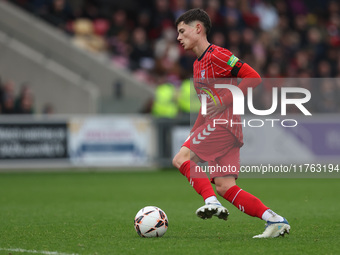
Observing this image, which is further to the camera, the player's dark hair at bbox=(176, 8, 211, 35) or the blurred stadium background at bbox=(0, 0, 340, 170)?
the blurred stadium background at bbox=(0, 0, 340, 170)

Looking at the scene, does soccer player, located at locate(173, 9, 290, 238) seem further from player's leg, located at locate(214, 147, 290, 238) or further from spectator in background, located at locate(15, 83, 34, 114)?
spectator in background, located at locate(15, 83, 34, 114)

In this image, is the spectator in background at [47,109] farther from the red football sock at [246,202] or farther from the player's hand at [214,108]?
the red football sock at [246,202]

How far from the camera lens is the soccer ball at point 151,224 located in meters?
6.76

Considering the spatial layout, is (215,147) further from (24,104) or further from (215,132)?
(24,104)

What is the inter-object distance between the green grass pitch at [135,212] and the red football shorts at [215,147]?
2.25ft

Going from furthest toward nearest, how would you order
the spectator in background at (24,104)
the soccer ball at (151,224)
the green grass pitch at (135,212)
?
1. the spectator in background at (24,104)
2. the soccer ball at (151,224)
3. the green grass pitch at (135,212)

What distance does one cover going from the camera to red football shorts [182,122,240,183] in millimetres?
6676

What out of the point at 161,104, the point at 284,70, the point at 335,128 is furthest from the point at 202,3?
the point at 335,128

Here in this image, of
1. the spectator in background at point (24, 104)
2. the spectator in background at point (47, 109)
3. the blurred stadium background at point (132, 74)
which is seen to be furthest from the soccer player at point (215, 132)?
the spectator in background at point (47, 109)

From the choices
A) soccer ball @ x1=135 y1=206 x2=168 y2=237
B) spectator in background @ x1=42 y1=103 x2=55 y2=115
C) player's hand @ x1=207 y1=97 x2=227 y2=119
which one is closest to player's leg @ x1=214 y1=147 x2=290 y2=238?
player's hand @ x1=207 y1=97 x2=227 y2=119

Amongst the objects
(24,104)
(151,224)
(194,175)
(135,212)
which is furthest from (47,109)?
(194,175)

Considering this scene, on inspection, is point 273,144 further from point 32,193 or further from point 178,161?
point 178,161

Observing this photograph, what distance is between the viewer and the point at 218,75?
22.0 feet

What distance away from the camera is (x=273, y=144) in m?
16.6
